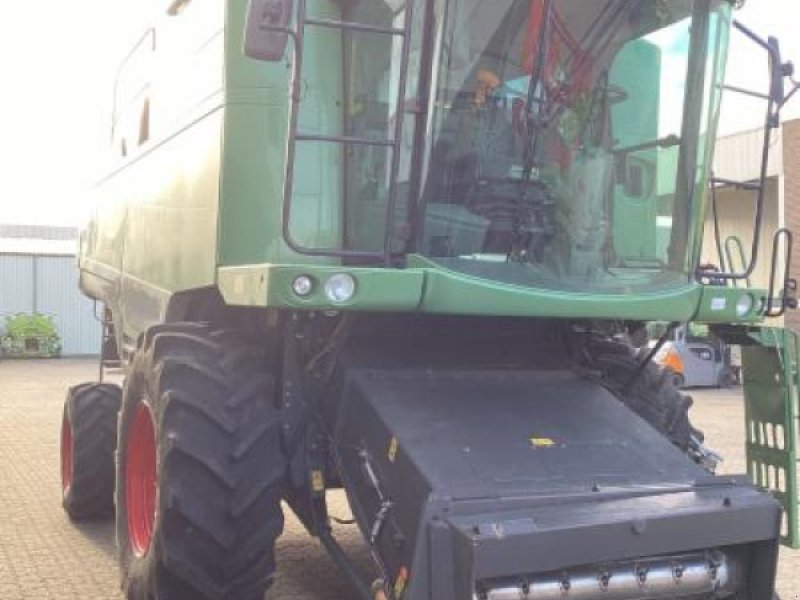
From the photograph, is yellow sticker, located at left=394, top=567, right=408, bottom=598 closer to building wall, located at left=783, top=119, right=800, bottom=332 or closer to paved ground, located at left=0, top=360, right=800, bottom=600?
paved ground, located at left=0, top=360, right=800, bottom=600

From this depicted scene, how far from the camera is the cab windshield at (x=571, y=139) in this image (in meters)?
4.12

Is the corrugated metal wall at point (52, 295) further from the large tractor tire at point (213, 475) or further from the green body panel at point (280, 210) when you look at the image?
the large tractor tire at point (213, 475)

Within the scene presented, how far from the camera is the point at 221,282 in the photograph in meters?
4.21

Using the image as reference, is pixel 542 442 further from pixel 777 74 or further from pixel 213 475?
pixel 777 74

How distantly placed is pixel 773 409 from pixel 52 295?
81.0 feet

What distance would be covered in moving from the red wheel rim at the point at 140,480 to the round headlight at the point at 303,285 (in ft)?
4.67

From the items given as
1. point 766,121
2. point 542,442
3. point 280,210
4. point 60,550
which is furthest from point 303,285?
point 60,550

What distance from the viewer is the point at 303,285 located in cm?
361

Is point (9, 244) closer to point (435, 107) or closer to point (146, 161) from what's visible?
point (146, 161)

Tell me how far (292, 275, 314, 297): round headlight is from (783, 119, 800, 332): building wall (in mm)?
16368

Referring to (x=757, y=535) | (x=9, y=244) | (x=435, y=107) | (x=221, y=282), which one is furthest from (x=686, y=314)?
(x=9, y=244)

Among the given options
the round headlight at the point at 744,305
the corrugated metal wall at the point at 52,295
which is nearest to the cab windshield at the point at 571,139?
the round headlight at the point at 744,305

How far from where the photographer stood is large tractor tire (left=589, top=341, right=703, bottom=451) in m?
5.07

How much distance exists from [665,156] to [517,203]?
2.73 feet
